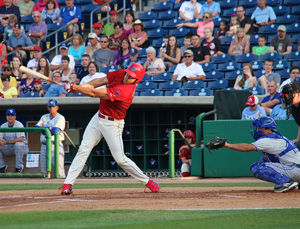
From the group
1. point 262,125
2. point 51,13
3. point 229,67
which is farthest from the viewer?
point 51,13

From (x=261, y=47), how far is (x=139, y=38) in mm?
3313

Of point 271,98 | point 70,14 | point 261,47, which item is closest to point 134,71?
point 271,98

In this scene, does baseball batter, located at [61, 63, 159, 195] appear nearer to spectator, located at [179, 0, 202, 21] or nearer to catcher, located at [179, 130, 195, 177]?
catcher, located at [179, 130, 195, 177]

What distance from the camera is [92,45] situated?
645 inches

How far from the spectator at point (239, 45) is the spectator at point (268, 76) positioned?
4.99ft

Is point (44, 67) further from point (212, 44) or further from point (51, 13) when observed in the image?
point (212, 44)

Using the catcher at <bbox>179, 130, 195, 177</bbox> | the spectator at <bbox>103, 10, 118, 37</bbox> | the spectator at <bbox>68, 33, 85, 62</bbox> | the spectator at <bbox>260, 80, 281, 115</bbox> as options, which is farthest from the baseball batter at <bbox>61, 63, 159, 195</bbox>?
the spectator at <bbox>103, 10, 118, 37</bbox>

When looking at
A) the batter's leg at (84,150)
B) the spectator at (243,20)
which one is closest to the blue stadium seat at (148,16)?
the spectator at (243,20)

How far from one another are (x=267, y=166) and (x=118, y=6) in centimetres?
1147

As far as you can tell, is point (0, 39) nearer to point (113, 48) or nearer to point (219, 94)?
point (113, 48)

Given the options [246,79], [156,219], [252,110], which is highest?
[246,79]

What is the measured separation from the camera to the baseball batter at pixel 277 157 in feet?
25.6

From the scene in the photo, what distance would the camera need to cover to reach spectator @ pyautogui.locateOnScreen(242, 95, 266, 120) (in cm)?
1187

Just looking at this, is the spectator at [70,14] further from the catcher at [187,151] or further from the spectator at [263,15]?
the catcher at [187,151]
